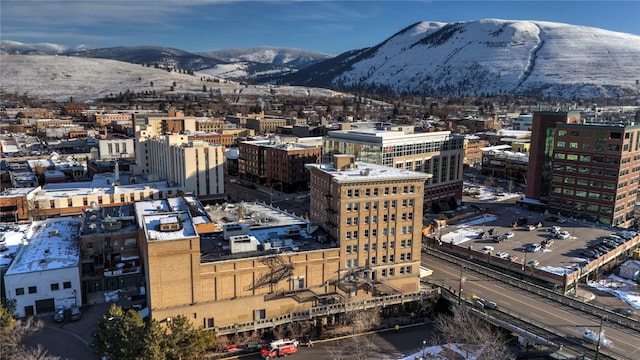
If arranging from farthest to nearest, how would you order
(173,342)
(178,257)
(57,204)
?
(57,204)
(178,257)
(173,342)

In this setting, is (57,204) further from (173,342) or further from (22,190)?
(173,342)

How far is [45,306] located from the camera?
56062 mm

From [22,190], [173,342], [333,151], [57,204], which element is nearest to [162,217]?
[173,342]

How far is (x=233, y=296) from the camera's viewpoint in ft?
170

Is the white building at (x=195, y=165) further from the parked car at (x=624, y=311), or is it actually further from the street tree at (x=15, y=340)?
the parked car at (x=624, y=311)

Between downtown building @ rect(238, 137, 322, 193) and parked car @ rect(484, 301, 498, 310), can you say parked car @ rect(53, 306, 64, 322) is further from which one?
downtown building @ rect(238, 137, 322, 193)

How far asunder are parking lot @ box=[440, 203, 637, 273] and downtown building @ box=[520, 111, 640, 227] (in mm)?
3957

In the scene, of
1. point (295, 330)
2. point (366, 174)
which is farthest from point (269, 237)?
point (366, 174)

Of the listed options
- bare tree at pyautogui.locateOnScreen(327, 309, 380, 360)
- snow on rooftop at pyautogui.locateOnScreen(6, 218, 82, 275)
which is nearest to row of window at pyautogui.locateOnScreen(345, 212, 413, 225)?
bare tree at pyautogui.locateOnScreen(327, 309, 380, 360)

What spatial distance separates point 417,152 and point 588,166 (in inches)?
1291

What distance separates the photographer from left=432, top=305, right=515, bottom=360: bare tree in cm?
4491

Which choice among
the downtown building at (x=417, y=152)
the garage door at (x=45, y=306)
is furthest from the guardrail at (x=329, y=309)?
the downtown building at (x=417, y=152)

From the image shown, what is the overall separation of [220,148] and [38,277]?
51822mm

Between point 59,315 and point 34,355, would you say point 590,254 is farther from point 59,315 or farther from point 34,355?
point 34,355
